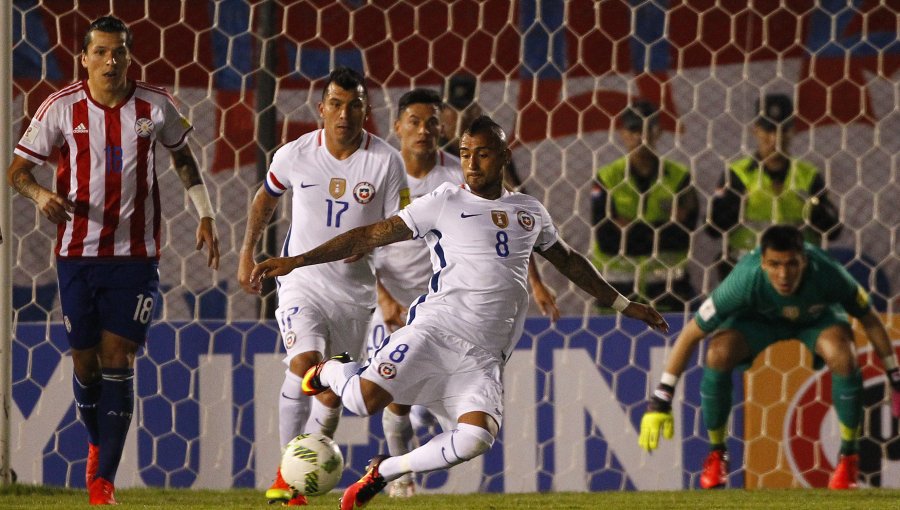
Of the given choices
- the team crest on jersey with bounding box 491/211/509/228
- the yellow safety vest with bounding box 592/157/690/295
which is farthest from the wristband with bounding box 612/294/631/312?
the yellow safety vest with bounding box 592/157/690/295

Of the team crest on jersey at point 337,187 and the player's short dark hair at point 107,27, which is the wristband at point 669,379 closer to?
the team crest on jersey at point 337,187

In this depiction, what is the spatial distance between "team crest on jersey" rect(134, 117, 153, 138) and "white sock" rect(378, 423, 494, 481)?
1.63 metres

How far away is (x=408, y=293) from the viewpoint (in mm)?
6074

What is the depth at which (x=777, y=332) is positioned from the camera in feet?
19.9

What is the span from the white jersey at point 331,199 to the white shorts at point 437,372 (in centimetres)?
97

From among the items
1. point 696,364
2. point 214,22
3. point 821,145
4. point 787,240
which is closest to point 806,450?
point 696,364

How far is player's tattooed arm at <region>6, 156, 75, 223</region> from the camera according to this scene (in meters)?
4.67

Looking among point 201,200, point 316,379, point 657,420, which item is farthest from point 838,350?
point 201,200

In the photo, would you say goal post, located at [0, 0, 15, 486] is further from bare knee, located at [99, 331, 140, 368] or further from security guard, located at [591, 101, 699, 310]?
security guard, located at [591, 101, 699, 310]

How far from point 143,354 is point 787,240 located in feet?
9.53

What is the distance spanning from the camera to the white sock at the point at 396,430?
5.88 metres

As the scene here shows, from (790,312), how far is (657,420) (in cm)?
78

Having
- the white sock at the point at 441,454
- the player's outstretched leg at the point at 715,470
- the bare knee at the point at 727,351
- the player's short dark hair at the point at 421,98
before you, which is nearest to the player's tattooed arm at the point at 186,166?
the player's short dark hair at the point at 421,98

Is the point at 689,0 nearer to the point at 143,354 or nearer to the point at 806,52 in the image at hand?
the point at 806,52
